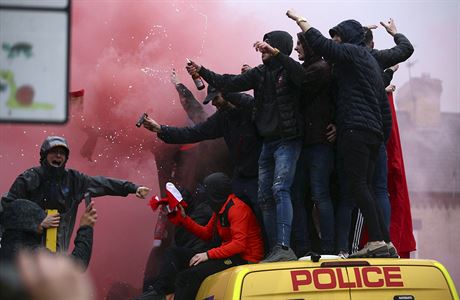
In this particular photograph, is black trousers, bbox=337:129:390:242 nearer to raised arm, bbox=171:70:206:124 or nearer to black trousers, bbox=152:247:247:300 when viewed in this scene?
black trousers, bbox=152:247:247:300

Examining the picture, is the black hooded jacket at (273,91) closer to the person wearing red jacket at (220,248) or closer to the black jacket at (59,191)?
the person wearing red jacket at (220,248)

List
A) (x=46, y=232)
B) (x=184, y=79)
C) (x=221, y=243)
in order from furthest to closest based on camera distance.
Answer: (x=184, y=79)
(x=221, y=243)
(x=46, y=232)

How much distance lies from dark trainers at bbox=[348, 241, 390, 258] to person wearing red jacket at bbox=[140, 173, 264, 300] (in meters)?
0.97

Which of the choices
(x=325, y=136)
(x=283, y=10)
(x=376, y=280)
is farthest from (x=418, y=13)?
(x=376, y=280)

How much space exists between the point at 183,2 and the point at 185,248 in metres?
3.27

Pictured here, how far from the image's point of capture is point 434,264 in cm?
549

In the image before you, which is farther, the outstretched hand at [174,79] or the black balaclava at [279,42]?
the outstretched hand at [174,79]

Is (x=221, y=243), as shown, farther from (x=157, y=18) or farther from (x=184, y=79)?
(x=157, y=18)

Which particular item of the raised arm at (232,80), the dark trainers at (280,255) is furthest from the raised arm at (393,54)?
the dark trainers at (280,255)

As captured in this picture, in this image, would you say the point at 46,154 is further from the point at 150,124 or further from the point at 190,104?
the point at 190,104

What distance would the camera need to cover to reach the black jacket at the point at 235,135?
739 cm

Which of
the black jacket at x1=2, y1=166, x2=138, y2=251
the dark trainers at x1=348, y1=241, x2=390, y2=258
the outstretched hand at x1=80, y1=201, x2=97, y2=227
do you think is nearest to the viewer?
the outstretched hand at x1=80, y1=201, x2=97, y2=227

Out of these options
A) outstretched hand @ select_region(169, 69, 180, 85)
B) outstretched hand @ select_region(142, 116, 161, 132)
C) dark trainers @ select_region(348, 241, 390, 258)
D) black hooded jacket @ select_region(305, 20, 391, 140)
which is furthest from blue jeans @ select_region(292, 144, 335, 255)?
outstretched hand @ select_region(169, 69, 180, 85)

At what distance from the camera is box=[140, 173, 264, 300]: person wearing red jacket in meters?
6.81
